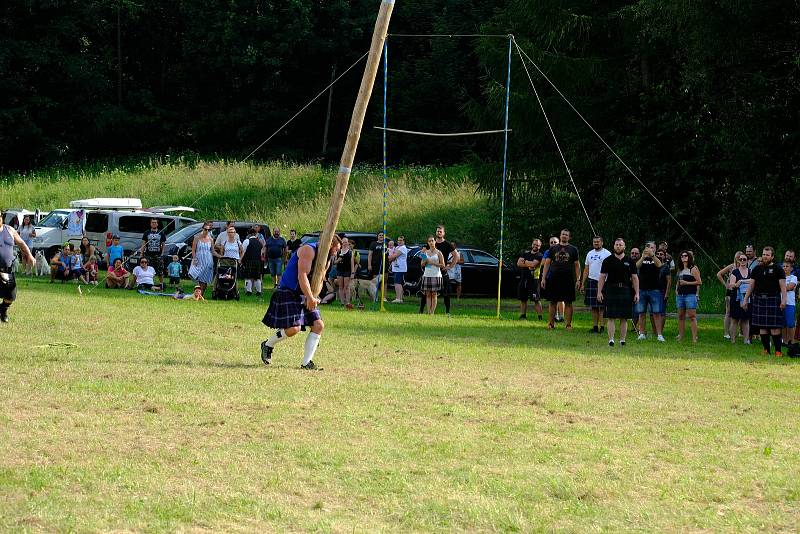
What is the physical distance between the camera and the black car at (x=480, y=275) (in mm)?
25375

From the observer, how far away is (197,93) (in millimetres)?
59844

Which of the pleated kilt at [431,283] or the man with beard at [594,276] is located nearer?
the man with beard at [594,276]

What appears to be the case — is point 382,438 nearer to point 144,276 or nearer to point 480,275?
point 144,276

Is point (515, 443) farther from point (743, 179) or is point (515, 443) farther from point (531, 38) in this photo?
point (531, 38)

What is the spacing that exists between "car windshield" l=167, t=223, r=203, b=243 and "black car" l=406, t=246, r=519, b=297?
613 cm

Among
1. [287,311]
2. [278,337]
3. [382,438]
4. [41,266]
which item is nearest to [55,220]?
[41,266]

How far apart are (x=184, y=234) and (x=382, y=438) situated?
21642 millimetres

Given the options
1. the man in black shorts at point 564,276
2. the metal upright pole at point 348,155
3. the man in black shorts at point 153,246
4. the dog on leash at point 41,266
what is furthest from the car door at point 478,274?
Result: the metal upright pole at point 348,155

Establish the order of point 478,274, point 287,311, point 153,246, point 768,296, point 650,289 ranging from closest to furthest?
point 287,311
point 768,296
point 650,289
point 478,274
point 153,246

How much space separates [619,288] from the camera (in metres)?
15.9

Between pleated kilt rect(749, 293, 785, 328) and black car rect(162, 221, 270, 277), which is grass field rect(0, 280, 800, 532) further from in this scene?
black car rect(162, 221, 270, 277)

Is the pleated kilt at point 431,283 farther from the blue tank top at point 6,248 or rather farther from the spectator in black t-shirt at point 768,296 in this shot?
the blue tank top at point 6,248

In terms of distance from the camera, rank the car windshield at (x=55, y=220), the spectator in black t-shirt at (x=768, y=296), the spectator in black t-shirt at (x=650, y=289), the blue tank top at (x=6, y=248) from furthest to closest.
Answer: the car windshield at (x=55, y=220) < the spectator in black t-shirt at (x=650, y=289) < the spectator in black t-shirt at (x=768, y=296) < the blue tank top at (x=6, y=248)

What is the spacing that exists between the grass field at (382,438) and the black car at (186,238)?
1325 cm
